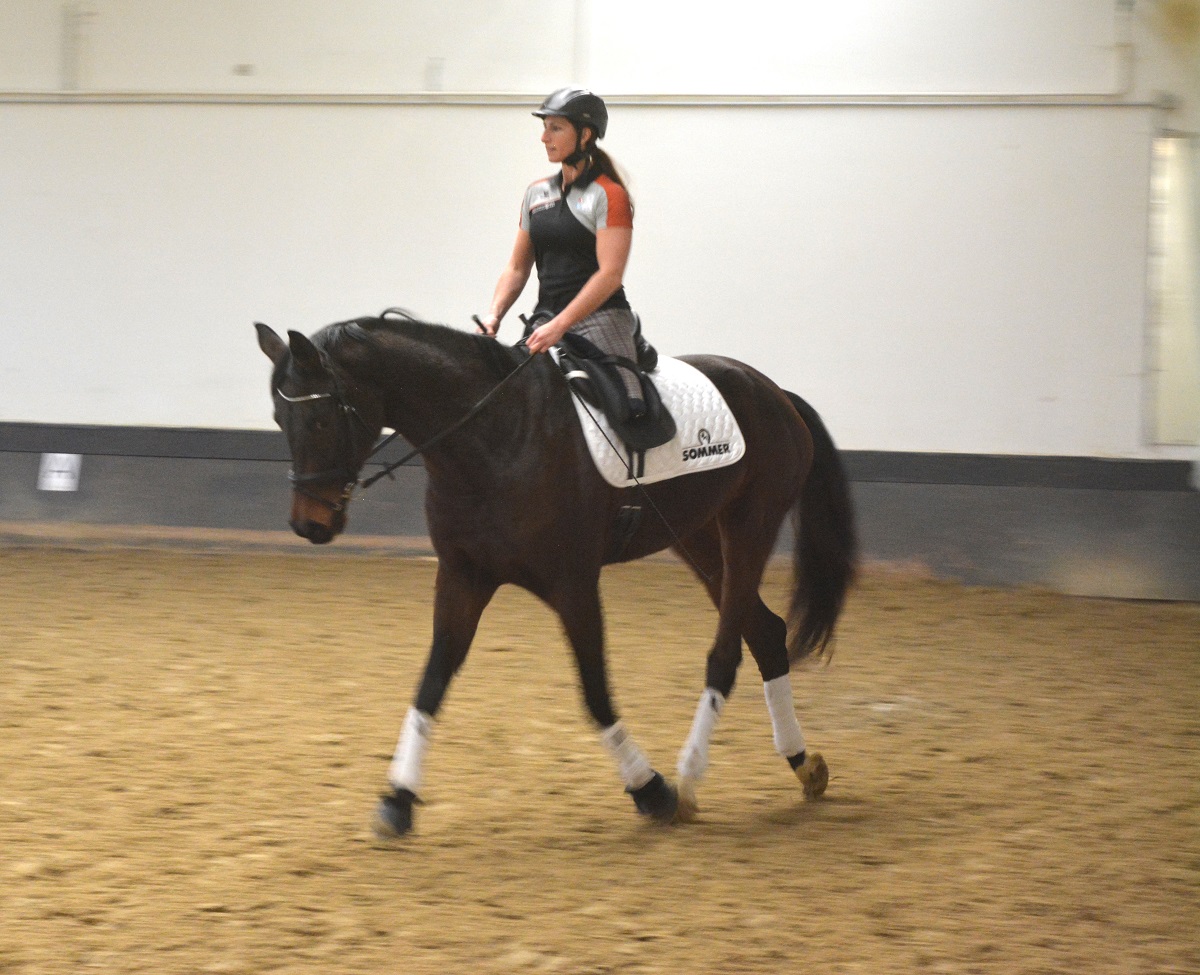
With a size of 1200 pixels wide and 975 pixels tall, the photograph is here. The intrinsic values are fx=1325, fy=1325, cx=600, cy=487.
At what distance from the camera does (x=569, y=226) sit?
156 inches

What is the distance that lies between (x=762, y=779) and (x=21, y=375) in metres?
6.81

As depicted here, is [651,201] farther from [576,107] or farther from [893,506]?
[576,107]

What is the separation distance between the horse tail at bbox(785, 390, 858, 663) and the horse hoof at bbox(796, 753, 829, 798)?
427mm

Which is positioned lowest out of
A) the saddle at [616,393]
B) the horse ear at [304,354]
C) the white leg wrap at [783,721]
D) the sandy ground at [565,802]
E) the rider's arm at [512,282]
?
the sandy ground at [565,802]

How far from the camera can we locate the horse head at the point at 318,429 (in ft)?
11.3

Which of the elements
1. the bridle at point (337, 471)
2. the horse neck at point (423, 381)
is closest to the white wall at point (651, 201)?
the horse neck at point (423, 381)

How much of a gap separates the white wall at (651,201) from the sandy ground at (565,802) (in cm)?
188

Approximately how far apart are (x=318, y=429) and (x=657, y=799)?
1504 mm

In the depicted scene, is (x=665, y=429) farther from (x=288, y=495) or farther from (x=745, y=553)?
(x=288, y=495)

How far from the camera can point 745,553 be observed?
14.4ft

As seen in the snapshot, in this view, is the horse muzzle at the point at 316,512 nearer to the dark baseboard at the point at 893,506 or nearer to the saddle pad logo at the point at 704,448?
the saddle pad logo at the point at 704,448

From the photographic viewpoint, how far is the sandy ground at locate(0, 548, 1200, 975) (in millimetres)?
3111

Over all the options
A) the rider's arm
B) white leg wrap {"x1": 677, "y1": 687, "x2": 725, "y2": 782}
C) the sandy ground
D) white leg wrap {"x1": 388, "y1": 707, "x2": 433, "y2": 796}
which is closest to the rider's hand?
the rider's arm

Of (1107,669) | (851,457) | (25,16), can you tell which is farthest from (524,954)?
(25,16)
